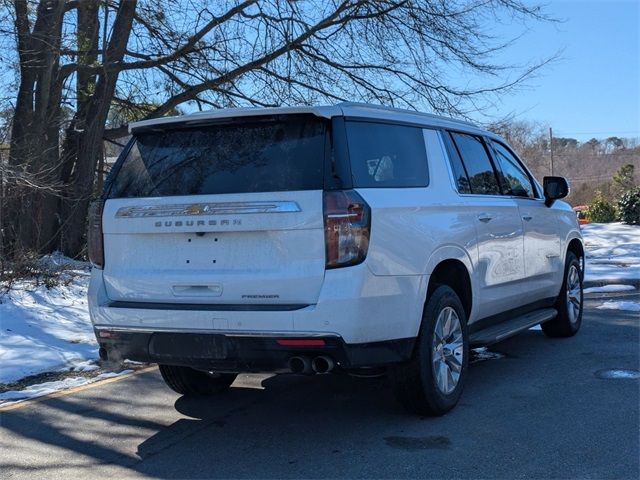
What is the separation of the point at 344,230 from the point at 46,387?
3.56 meters

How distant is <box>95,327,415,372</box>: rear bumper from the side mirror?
3371mm

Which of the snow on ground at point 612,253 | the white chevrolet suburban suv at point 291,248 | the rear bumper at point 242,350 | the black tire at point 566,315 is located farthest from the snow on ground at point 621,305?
the rear bumper at point 242,350

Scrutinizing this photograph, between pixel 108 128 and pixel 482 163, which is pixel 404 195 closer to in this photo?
pixel 482 163

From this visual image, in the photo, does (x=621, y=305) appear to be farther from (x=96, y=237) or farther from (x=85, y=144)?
(x=85, y=144)

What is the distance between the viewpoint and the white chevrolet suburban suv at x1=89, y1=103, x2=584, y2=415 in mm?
4160

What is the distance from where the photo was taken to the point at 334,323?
4.08 metres

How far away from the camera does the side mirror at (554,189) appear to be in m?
7.21

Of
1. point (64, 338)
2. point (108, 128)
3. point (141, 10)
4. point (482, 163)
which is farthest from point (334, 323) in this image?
point (108, 128)

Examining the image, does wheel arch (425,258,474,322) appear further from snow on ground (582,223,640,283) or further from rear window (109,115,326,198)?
snow on ground (582,223,640,283)

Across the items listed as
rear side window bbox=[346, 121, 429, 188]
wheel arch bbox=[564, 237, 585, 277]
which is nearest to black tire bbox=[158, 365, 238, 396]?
rear side window bbox=[346, 121, 429, 188]

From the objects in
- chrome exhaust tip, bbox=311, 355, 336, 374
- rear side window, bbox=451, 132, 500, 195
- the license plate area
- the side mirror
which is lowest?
chrome exhaust tip, bbox=311, 355, 336, 374

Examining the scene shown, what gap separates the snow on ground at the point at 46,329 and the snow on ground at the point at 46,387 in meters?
0.33

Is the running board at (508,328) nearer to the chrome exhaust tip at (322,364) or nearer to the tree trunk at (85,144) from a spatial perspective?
the chrome exhaust tip at (322,364)

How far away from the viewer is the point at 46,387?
20.5 ft
